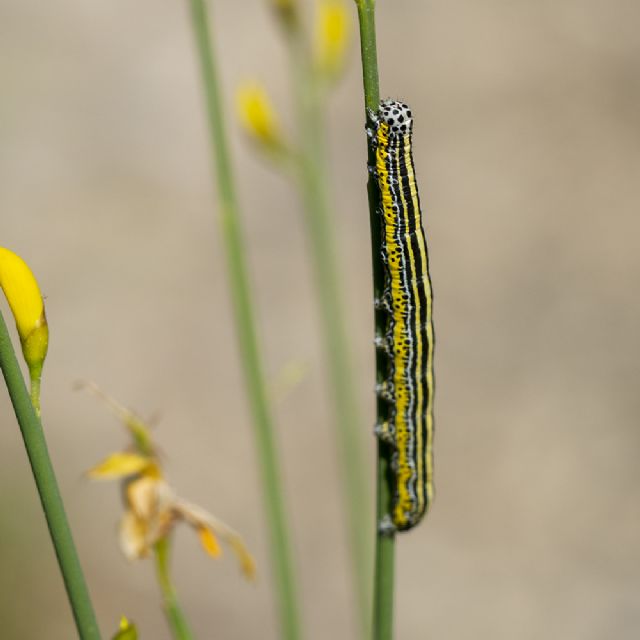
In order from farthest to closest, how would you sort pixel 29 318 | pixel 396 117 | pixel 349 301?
pixel 349 301 → pixel 396 117 → pixel 29 318

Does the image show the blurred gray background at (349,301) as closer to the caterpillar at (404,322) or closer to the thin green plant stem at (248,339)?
the thin green plant stem at (248,339)

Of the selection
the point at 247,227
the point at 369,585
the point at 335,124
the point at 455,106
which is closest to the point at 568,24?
the point at 455,106

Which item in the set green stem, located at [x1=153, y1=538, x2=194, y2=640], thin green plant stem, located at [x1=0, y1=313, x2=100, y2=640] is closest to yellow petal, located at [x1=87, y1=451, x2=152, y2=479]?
green stem, located at [x1=153, y1=538, x2=194, y2=640]

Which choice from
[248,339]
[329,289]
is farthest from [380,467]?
[329,289]

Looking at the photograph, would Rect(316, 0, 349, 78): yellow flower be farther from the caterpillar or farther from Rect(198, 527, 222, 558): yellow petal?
Rect(198, 527, 222, 558): yellow petal

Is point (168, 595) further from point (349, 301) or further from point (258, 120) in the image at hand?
point (349, 301)

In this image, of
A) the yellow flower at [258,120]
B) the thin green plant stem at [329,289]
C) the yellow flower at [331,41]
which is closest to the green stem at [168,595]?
the thin green plant stem at [329,289]
